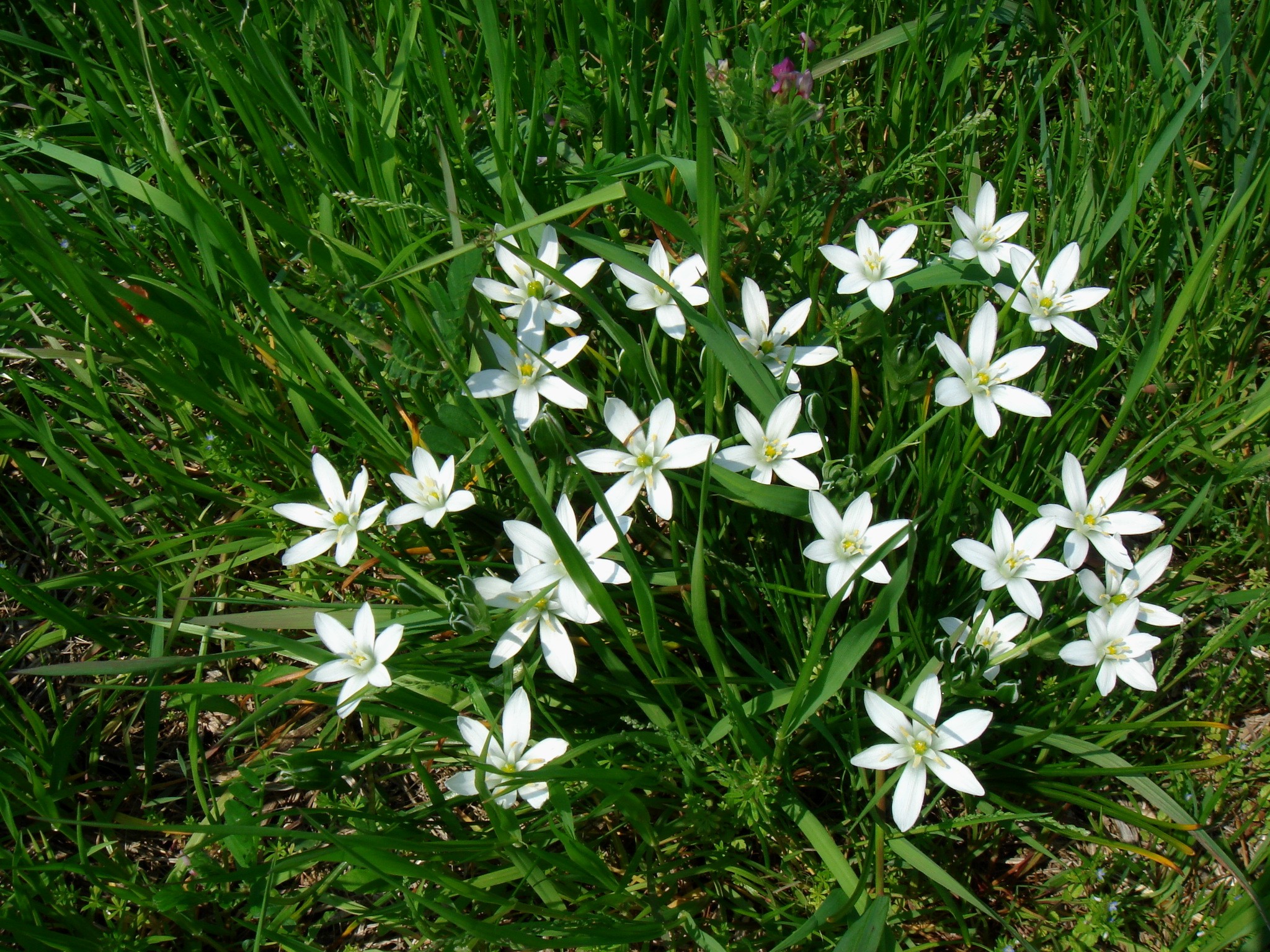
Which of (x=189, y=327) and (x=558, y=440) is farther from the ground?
(x=189, y=327)

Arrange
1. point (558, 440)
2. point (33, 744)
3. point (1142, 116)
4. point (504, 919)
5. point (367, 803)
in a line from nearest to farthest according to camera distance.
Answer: point (558, 440)
point (504, 919)
point (367, 803)
point (33, 744)
point (1142, 116)

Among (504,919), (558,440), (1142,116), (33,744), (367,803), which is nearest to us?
(558,440)

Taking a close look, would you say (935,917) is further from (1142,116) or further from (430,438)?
(1142,116)

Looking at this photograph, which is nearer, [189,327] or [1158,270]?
[189,327]

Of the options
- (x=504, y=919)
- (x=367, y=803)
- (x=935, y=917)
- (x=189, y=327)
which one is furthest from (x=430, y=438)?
(x=935, y=917)

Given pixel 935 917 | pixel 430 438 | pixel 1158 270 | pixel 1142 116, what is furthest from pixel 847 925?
pixel 1142 116

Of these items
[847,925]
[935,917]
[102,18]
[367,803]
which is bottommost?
[935,917]

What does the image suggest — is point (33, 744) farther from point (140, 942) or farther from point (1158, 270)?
point (1158, 270)
